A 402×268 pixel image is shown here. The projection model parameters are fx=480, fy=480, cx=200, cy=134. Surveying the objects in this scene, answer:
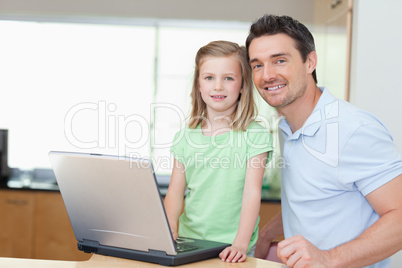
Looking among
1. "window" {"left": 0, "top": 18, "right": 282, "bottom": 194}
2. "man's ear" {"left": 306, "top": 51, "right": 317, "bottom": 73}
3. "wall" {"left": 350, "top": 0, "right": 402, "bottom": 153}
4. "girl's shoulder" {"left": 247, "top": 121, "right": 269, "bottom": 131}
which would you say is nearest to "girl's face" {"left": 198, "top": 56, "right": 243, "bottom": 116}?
"girl's shoulder" {"left": 247, "top": 121, "right": 269, "bottom": 131}

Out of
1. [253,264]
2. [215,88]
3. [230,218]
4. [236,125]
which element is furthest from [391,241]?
[215,88]

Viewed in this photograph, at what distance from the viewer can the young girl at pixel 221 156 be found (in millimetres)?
1620

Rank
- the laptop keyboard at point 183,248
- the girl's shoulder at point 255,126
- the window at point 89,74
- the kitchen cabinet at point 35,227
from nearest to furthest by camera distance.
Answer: the laptop keyboard at point 183,248 → the girl's shoulder at point 255,126 → the kitchen cabinet at point 35,227 → the window at point 89,74

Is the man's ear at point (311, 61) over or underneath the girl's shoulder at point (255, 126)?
over

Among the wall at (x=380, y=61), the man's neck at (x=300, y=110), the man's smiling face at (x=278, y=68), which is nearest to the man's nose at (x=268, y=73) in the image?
the man's smiling face at (x=278, y=68)

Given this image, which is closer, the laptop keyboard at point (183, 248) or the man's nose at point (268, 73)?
the laptop keyboard at point (183, 248)

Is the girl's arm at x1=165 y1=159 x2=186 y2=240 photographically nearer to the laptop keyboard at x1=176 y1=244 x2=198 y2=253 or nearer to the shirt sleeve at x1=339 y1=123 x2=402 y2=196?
the laptop keyboard at x1=176 y1=244 x2=198 y2=253

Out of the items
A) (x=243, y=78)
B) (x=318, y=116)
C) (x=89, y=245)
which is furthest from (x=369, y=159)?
(x=89, y=245)

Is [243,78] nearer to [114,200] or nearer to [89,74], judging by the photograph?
[114,200]

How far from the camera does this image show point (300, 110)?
66.9 inches

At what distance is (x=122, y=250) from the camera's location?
4.31ft

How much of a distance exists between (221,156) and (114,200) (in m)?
0.53

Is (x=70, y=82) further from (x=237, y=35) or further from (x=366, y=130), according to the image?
(x=366, y=130)

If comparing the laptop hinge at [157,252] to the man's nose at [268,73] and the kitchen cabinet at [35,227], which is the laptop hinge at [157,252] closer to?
the man's nose at [268,73]
